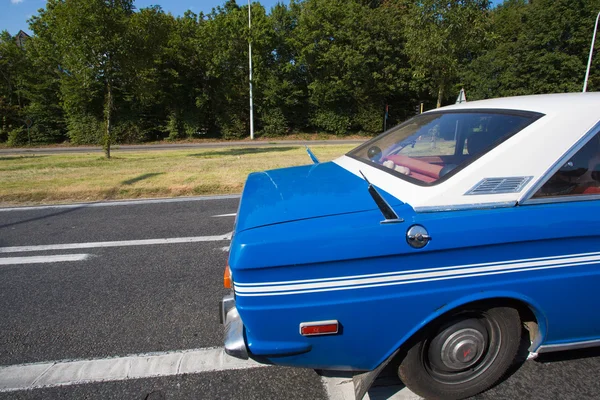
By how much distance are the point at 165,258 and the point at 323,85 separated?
28177 millimetres

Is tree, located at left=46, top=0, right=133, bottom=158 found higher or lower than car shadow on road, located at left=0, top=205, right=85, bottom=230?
higher

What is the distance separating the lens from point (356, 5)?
29.9 metres

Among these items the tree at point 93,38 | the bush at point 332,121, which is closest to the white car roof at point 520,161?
the tree at point 93,38

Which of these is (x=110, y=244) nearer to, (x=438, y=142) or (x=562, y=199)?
(x=438, y=142)

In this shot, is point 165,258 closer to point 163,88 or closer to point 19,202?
point 19,202

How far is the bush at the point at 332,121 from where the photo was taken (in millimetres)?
A: 31031

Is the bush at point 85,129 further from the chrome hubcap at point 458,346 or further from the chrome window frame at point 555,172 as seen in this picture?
the chrome window frame at point 555,172

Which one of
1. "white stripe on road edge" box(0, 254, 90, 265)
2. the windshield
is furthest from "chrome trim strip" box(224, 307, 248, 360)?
"white stripe on road edge" box(0, 254, 90, 265)

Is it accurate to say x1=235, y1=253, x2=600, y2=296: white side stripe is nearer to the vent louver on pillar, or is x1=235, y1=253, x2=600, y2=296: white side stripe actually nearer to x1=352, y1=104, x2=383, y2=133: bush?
the vent louver on pillar

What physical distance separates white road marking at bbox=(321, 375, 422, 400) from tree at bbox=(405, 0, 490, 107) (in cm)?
1509

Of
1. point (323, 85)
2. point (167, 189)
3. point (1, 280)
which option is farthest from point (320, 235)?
point (323, 85)

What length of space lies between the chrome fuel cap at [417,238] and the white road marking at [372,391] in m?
0.98

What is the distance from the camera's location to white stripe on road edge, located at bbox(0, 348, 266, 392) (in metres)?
2.18

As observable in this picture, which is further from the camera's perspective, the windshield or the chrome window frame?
the windshield
